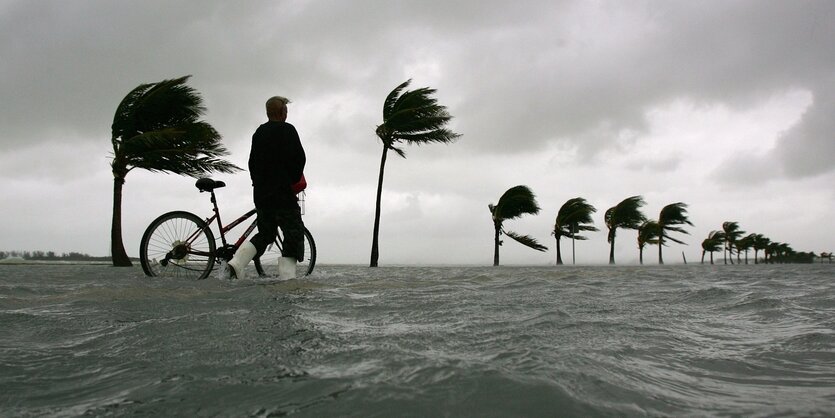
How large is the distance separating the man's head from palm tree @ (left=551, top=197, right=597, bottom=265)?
83.3 feet

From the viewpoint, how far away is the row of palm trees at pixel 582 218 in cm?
2477

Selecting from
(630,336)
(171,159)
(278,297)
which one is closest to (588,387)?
(630,336)

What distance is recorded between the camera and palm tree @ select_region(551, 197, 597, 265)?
28844 mm

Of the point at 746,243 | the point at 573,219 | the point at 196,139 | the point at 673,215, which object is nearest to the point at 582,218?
the point at 573,219

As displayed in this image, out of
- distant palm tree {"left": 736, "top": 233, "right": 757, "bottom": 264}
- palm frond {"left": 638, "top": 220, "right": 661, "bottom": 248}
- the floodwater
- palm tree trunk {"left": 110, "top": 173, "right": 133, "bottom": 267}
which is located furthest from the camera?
distant palm tree {"left": 736, "top": 233, "right": 757, "bottom": 264}

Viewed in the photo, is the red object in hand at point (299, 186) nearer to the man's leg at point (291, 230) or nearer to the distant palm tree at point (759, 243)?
the man's leg at point (291, 230)

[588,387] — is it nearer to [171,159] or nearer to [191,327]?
[191,327]

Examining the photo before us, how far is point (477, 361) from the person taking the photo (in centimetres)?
154

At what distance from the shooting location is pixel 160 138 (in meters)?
13.1

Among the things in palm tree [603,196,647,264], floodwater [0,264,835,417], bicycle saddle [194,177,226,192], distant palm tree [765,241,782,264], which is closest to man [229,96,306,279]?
bicycle saddle [194,177,226,192]

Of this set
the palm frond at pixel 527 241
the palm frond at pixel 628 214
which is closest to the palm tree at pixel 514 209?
the palm frond at pixel 527 241

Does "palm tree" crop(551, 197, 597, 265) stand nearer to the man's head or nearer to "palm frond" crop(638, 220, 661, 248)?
"palm frond" crop(638, 220, 661, 248)

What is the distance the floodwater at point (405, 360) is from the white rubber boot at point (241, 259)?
70.1 inches

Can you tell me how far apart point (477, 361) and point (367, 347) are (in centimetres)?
45
